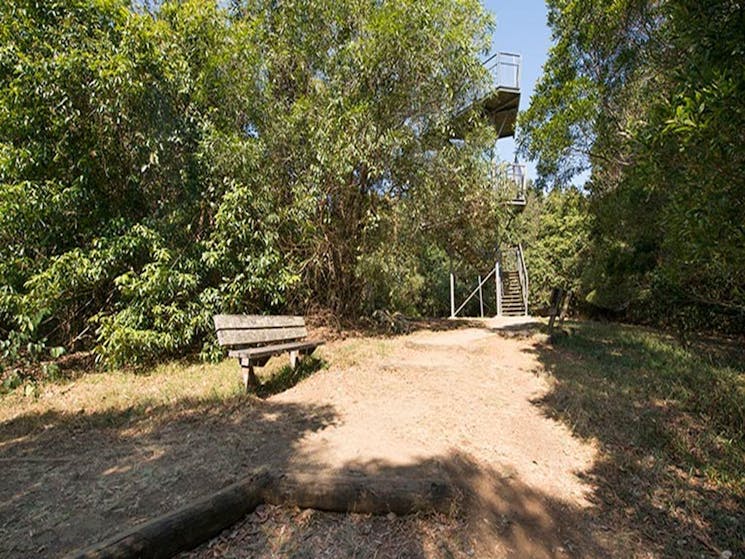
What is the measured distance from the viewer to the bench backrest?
165 inches

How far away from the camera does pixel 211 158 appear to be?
19.5ft

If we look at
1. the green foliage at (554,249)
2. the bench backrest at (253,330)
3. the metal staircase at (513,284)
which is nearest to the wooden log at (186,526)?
the bench backrest at (253,330)

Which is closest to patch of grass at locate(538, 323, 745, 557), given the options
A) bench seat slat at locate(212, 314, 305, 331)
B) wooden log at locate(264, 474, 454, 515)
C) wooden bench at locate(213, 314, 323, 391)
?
wooden log at locate(264, 474, 454, 515)

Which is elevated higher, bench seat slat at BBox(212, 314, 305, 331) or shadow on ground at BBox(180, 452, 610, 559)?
bench seat slat at BBox(212, 314, 305, 331)

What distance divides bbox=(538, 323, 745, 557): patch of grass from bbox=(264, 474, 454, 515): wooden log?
133 centimetres

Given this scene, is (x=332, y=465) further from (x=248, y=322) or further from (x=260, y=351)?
(x=248, y=322)

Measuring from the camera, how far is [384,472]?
2508 mm

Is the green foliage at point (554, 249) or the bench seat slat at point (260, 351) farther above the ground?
the green foliage at point (554, 249)

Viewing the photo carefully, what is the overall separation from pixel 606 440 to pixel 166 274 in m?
5.88

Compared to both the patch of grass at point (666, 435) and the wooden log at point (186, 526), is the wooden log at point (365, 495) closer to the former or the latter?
the wooden log at point (186, 526)

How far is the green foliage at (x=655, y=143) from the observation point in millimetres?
2420

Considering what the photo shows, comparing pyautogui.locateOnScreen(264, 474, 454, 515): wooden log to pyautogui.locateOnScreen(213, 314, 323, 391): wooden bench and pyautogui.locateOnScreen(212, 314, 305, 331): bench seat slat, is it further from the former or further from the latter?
pyautogui.locateOnScreen(212, 314, 305, 331): bench seat slat

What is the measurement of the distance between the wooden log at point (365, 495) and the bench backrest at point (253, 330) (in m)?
2.24

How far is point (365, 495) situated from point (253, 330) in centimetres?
295
